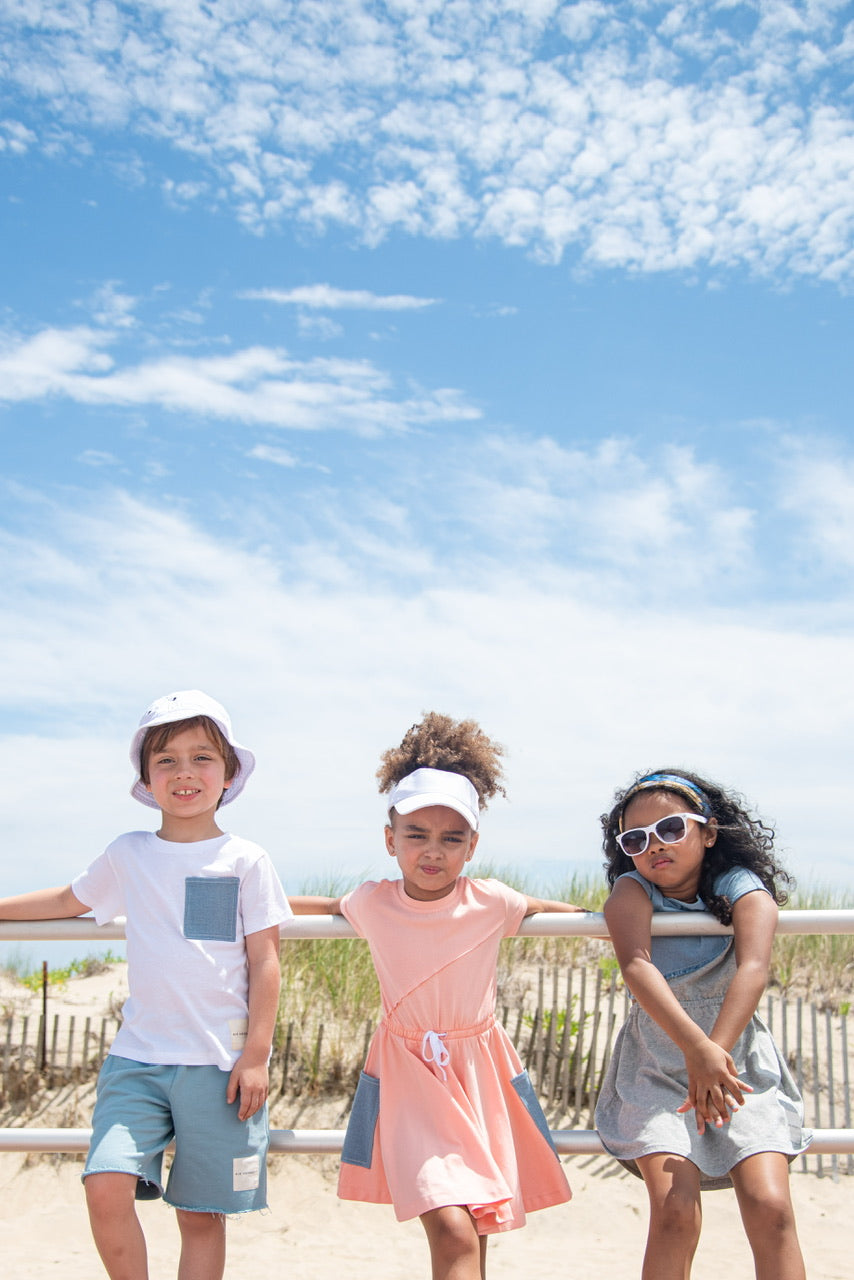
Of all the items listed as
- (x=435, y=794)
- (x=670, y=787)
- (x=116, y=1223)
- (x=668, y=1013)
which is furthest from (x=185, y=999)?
(x=670, y=787)

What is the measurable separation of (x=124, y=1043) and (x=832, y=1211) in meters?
4.92

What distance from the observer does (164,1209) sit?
5.80 meters

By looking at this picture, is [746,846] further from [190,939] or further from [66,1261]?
Result: [66,1261]

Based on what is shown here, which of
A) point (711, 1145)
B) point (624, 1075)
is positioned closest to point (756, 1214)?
point (711, 1145)

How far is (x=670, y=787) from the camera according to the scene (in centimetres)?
296

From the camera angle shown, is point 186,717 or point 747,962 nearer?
point 747,962

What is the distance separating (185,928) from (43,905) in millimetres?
385

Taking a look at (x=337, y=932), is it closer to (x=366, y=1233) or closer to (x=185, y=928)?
(x=185, y=928)

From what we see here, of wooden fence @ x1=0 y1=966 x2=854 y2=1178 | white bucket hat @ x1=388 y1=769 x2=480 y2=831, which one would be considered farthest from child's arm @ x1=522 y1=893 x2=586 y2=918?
wooden fence @ x1=0 y1=966 x2=854 y2=1178

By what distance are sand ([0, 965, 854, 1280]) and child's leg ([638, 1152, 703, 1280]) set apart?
3.09m

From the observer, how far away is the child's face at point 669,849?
285 centimetres

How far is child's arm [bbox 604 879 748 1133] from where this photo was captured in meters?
2.49

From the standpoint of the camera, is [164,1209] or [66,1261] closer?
[66,1261]

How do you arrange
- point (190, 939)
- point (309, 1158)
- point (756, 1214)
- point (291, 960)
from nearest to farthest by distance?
point (756, 1214)
point (190, 939)
point (309, 1158)
point (291, 960)
